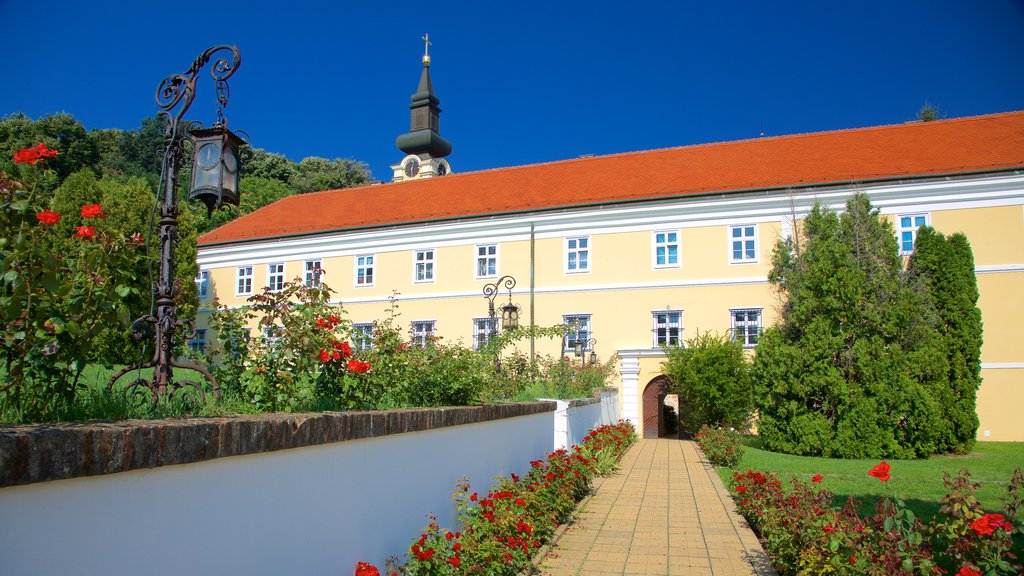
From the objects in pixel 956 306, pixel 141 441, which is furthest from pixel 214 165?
pixel 956 306

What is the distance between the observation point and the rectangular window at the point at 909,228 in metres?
26.2

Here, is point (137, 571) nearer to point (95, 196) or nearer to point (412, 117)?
point (95, 196)

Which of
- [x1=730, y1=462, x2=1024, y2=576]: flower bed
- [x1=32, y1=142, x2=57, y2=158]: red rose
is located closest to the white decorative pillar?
[x1=730, y1=462, x2=1024, y2=576]: flower bed

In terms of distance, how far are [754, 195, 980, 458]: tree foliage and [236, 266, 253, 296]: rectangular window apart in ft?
82.8

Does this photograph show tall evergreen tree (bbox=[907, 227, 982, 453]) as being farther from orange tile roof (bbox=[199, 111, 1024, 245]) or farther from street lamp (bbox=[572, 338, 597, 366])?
street lamp (bbox=[572, 338, 597, 366])

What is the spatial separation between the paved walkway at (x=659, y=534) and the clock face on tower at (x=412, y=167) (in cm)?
4586

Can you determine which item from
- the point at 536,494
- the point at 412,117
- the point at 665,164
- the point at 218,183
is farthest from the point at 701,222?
the point at 412,117

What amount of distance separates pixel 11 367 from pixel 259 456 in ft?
3.90

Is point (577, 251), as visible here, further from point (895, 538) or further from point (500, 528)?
point (895, 538)

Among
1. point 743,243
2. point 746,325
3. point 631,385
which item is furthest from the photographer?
point 743,243

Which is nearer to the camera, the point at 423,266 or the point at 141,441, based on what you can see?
the point at 141,441

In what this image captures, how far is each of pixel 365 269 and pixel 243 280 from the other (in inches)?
276

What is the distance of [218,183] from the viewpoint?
5.65 metres

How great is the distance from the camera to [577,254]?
30.4 meters
